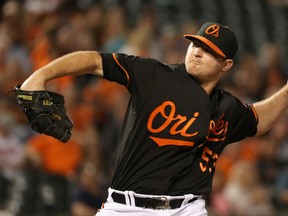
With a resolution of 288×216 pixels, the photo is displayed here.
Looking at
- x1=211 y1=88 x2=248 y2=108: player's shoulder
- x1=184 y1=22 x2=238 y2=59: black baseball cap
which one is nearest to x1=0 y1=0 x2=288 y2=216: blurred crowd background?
x1=211 y1=88 x2=248 y2=108: player's shoulder

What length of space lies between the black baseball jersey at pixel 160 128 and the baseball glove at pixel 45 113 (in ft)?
1.26

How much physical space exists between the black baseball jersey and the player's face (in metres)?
0.05

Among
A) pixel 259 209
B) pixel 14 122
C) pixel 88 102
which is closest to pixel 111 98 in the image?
pixel 88 102

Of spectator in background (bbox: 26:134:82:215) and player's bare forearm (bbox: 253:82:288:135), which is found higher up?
player's bare forearm (bbox: 253:82:288:135)

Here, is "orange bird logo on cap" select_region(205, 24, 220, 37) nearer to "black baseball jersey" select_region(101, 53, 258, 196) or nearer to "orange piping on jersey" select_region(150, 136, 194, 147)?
"black baseball jersey" select_region(101, 53, 258, 196)

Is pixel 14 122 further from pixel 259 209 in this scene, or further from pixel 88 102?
pixel 259 209

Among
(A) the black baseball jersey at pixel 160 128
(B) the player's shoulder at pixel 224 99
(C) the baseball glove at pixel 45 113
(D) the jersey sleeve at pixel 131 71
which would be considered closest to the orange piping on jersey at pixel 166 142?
(A) the black baseball jersey at pixel 160 128

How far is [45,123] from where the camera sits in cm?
377

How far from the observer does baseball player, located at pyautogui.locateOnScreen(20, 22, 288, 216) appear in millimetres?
4164

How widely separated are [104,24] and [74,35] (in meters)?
1.09

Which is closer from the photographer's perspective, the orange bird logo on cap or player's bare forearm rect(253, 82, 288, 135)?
the orange bird logo on cap

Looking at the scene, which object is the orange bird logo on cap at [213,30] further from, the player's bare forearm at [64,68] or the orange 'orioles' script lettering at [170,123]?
the player's bare forearm at [64,68]

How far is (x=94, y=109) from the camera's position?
8.08 metres

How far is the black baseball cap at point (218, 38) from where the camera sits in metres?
4.25
